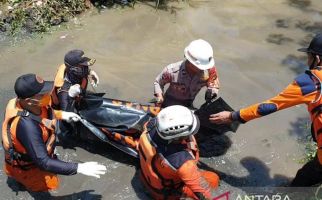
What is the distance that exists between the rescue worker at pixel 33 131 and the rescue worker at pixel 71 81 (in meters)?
0.67

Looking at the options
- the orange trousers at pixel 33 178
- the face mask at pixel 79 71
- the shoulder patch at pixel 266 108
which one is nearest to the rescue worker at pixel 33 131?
the orange trousers at pixel 33 178

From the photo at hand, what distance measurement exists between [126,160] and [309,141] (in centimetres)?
257

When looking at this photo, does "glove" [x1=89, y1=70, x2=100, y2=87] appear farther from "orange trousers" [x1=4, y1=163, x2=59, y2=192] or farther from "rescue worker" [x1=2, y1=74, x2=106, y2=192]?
"orange trousers" [x1=4, y1=163, x2=59, y2=192]

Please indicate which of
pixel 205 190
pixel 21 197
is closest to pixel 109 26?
pixel 21 197

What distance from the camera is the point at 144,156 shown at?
465 cm

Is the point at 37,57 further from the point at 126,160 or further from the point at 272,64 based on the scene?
the point at 272,64

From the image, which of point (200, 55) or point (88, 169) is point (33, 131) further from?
point (200, 55)

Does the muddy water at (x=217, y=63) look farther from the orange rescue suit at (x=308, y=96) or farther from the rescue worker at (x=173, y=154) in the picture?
the orange rescue suit at (x=308, y=96)

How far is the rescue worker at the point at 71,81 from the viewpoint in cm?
553

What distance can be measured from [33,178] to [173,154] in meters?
1.82

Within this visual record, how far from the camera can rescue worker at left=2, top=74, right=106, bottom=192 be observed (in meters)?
4.35

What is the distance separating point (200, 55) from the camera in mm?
5160

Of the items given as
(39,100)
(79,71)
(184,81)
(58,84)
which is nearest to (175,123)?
(39,100)

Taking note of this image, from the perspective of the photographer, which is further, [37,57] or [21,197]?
[37,57]
